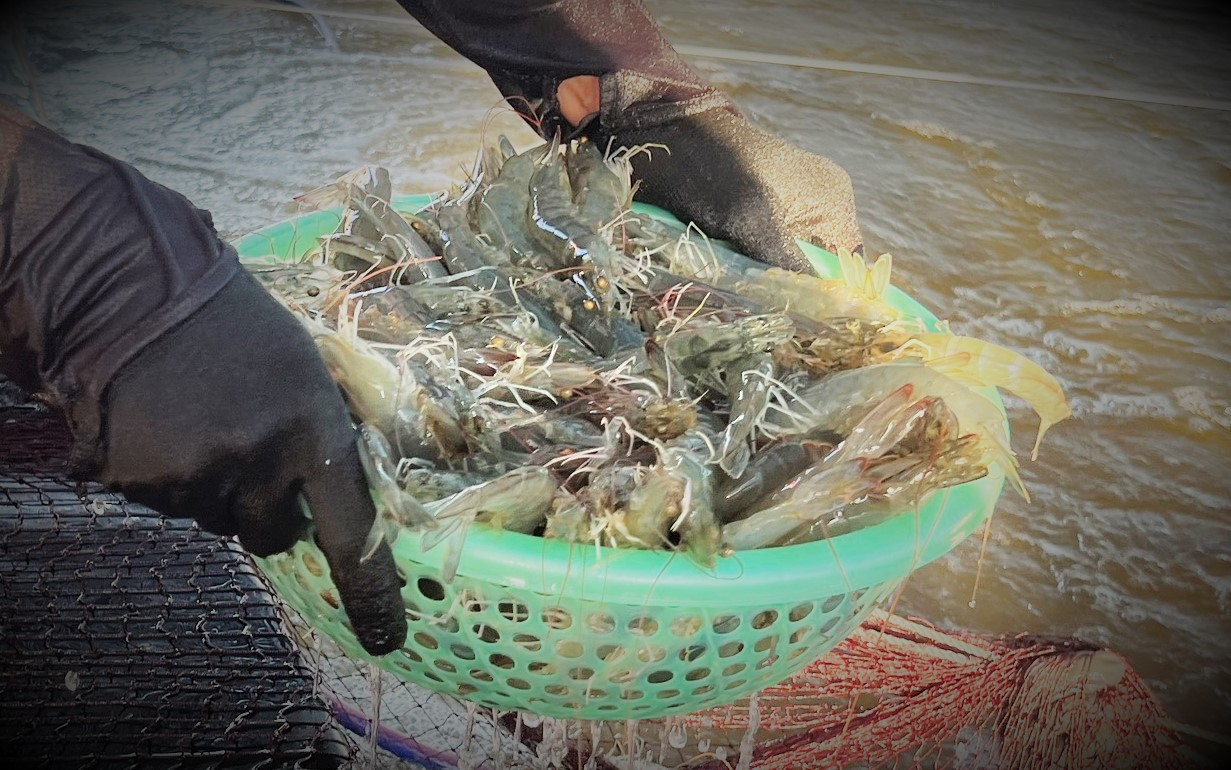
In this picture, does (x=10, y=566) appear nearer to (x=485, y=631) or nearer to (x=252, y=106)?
(x=485, y=631)

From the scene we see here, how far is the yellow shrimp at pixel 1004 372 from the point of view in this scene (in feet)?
3.15

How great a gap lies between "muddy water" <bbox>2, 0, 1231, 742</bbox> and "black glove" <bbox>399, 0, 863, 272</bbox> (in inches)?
25.3

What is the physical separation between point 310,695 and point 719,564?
622 mm

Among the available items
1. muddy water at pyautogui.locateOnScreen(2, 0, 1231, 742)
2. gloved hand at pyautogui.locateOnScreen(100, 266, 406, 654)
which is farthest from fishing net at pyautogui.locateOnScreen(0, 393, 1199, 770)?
gloved hand at pyautogui.locateOnScreen(100, 266, 406, 654)

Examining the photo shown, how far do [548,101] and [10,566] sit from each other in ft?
3.49

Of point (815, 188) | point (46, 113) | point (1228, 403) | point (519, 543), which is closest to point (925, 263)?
point (1228, 403)

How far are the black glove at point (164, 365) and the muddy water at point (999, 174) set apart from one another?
100 cm

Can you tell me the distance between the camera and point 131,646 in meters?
1.16

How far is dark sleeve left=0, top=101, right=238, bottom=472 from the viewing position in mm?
775

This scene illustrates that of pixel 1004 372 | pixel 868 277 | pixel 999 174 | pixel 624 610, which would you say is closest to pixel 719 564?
pixel 624 610

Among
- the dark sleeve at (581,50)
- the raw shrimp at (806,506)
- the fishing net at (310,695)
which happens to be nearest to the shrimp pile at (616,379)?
the raw shrimp at (806,506)

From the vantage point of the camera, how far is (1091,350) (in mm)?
2102

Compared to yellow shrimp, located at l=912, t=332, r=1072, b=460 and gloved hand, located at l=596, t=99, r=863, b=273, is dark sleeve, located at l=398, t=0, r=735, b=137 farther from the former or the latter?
yellow shrimp, located at l=912, t=332, r=1072, b=460

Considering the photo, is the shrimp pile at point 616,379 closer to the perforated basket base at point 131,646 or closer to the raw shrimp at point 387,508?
the raw shrimp at point 387,508
